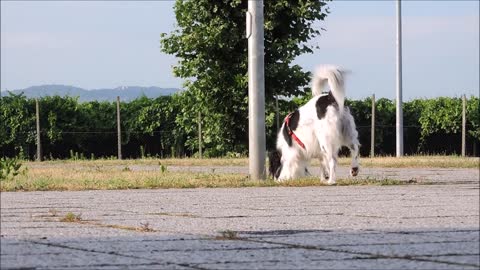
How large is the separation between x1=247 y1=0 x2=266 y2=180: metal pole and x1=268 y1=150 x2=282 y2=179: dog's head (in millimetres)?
147

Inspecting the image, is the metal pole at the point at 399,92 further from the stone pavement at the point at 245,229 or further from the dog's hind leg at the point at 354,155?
the stone pavement at the point at 245,229

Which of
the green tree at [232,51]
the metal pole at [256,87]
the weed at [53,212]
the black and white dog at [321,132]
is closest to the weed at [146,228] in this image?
the weed at [53,212]

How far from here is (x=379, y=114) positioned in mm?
33938

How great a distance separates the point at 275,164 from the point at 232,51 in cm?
1265

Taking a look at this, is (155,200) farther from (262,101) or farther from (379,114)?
(379,114)

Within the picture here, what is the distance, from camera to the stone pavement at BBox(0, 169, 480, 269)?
804cm

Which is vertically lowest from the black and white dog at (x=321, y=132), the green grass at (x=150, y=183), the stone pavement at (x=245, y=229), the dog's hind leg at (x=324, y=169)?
the stone pavement at (x=245, y=229)

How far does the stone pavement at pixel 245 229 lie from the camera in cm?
804

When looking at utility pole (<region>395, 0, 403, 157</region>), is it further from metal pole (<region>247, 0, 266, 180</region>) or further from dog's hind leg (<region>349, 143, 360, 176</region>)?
dog's hind leg (<region>349, 143, 360, 176</region>)

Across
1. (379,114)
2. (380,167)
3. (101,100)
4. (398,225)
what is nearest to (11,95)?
(101,100)

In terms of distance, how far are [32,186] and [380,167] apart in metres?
9.18

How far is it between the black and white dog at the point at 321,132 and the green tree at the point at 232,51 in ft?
39.9

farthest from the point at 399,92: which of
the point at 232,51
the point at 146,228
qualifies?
the point at 146,228

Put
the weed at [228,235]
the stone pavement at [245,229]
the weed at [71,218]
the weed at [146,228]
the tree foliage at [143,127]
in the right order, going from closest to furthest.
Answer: the stone pavement at [245,229] < the weed at [228,235] < the weed at [146,228] < the weed at [71,218] < the tree foliage at [143,127]
